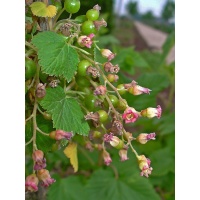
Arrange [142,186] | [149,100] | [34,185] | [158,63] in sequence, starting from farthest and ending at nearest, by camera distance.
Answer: [158,63] < [149,100] < [142,186] < [34,185]

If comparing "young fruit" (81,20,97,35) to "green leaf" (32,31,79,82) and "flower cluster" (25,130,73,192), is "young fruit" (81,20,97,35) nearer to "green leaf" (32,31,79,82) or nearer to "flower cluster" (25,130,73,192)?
"green leaf" (32,31,79,82)

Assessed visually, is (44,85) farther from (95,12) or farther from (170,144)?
(170,144)

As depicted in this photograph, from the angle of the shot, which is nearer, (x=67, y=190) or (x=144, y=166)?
(x=144, y=166)

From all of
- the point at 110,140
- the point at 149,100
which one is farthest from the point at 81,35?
the point at 149,100

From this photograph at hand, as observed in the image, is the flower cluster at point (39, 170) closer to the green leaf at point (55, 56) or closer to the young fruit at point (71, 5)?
the green leaf at point (55, 56)

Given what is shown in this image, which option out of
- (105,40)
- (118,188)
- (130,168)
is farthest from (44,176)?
(105,40)

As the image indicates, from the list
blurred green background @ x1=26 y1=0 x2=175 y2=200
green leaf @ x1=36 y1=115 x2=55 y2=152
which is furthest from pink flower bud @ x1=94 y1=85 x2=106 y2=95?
blurred green background @ x1=26 y1=0 x2=175 y2=200

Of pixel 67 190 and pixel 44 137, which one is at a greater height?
pixel 44 137

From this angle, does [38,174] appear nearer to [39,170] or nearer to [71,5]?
[39,170]
